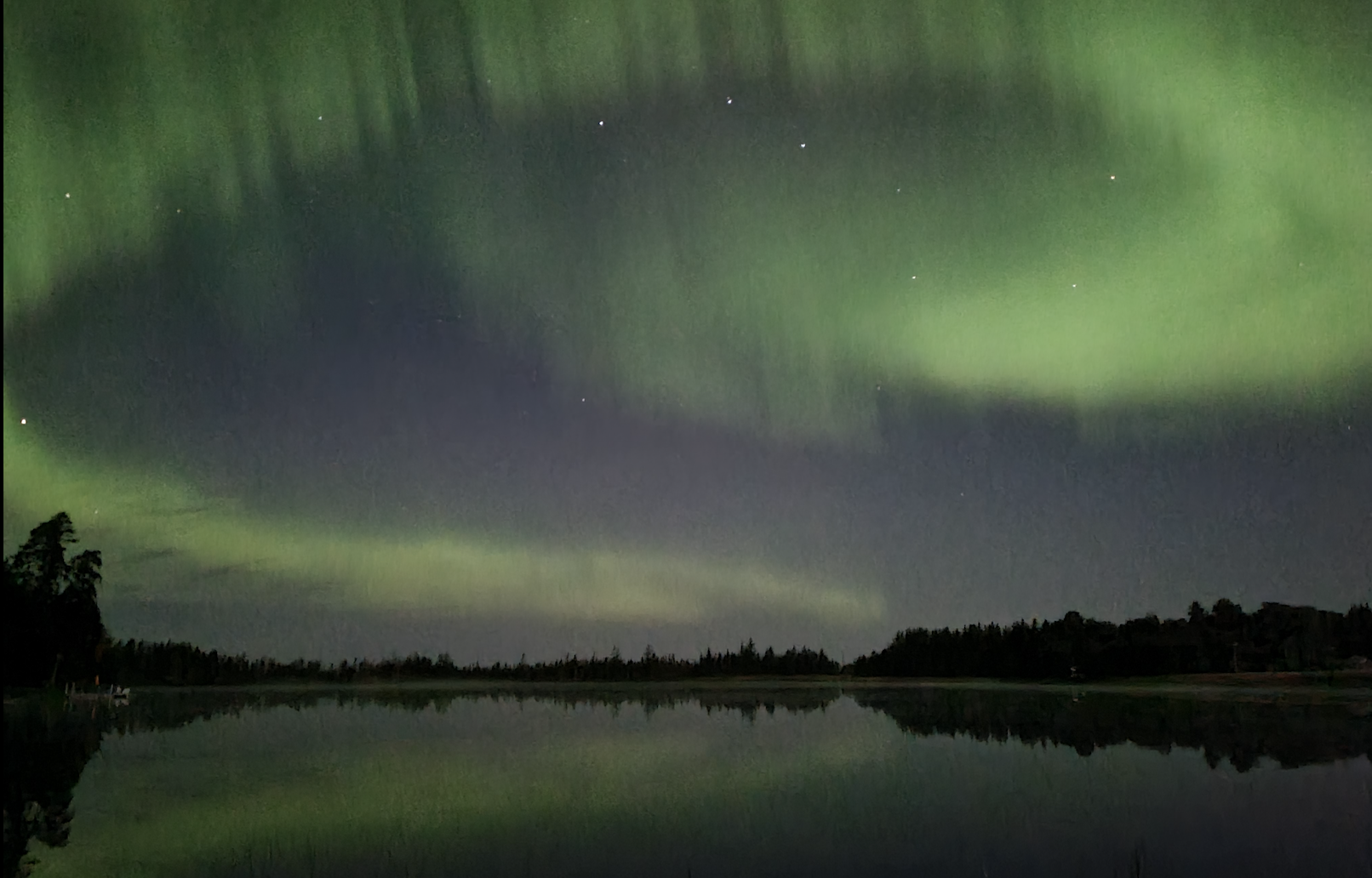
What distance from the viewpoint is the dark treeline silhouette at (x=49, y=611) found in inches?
1014

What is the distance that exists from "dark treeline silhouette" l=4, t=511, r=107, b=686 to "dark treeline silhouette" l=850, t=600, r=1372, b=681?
42.4 metres

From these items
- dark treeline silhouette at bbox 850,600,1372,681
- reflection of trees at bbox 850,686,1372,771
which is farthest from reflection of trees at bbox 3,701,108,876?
dark treeline silhouette at bbox 850,600,1372,681

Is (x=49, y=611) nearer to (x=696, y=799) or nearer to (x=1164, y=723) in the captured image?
(x=696, y=799)

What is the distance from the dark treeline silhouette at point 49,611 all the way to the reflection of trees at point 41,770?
1663 mm

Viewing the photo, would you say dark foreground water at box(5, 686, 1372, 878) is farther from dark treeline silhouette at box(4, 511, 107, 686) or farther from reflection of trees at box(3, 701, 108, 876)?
dark treeline silhouette at box(4, 511, 107, 686)

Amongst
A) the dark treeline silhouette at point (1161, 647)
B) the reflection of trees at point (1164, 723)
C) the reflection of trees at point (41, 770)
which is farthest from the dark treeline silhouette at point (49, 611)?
the dark treeline silhouette at point (1161, 647)

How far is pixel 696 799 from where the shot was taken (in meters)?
13.3

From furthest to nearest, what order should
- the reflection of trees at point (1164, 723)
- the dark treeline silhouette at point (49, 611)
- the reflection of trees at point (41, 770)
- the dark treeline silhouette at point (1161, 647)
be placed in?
1. the dark treeline silhouette at point (1161, 647)
2. the dark treeline silhouette at point (49, 611)
3. the reflection of trees at point (1164, 723)
4. the reflection of trees at point (41, 770)

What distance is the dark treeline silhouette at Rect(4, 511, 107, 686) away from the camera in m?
25.8

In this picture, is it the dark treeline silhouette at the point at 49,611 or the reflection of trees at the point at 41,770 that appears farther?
the dark treeline silhouette at the point at 49,611

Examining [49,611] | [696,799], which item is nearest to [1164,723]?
[696,799]

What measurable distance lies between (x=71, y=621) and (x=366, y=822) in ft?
71.8

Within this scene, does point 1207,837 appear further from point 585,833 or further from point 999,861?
point 585,833

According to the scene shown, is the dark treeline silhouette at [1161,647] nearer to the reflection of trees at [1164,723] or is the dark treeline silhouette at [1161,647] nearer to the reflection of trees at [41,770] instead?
the reflection of trees at [1164,723]
